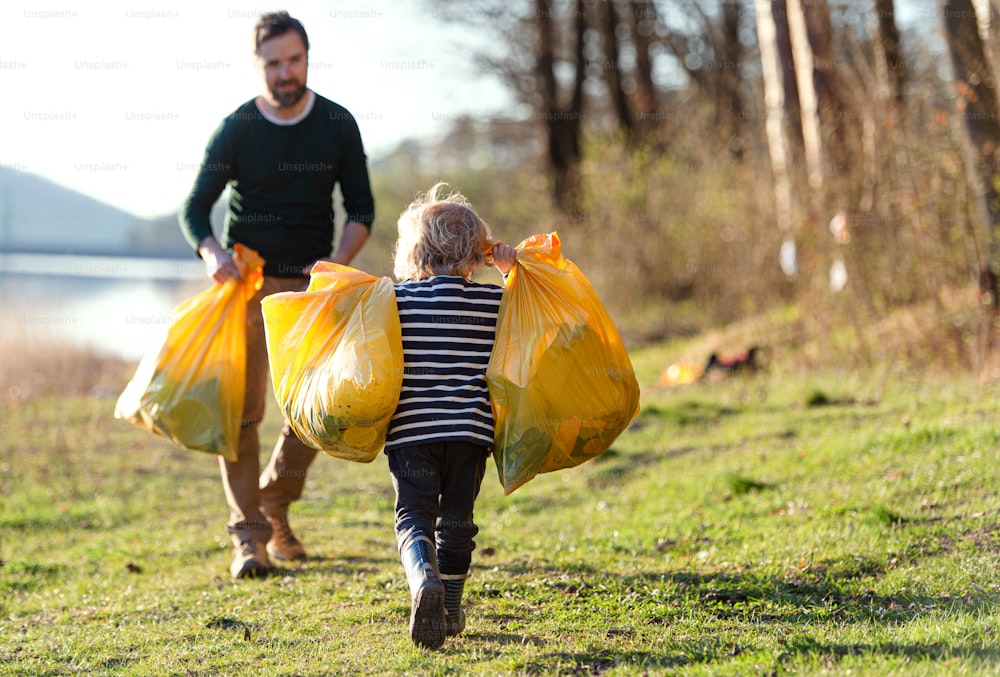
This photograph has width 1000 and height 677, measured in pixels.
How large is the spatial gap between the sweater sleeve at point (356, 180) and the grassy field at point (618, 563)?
1625 mm

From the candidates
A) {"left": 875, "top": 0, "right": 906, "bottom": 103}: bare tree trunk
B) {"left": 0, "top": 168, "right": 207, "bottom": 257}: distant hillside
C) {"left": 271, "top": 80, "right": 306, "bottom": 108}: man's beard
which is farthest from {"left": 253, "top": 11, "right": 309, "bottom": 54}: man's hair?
{"left": 875, "top": 0, "right": 906, "bottom": 103}: bare tree trunk

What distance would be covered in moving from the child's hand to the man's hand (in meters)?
1.35

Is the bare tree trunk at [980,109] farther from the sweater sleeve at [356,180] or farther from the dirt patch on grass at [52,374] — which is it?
the dirt patch on grass at [52,374]

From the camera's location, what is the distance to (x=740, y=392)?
9930 mm

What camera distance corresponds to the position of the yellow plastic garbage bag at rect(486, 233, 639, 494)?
3.92 metres

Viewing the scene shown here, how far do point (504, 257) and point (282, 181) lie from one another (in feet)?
4.48

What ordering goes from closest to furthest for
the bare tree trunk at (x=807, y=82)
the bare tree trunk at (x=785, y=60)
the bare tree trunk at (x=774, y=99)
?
1. the bare tree trunk at (x=807, y=82)
2. the bare tree trunk at (x=774, y=99)
3. the bare tree trunk at (x=785, y=60)

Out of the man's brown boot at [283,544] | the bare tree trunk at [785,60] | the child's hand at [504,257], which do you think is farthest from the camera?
the bare tree trunk at [785,60]

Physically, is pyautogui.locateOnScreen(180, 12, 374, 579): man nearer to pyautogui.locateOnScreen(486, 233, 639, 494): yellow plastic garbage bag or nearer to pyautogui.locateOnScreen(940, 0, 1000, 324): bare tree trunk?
pyautogui.locateOnScreen(486, 233, 639, 494): yellow plastic garbage bag

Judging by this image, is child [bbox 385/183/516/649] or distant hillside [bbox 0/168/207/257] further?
distant hillside [bbox 0/168/207/257]

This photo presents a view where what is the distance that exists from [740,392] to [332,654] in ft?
22.2

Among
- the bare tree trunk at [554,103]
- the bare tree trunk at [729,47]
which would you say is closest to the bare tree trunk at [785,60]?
the bare tree trunk at [729,47]

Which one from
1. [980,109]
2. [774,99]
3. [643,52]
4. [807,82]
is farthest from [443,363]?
[643,52]

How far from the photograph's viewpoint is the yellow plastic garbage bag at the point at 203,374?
4.88 metres
